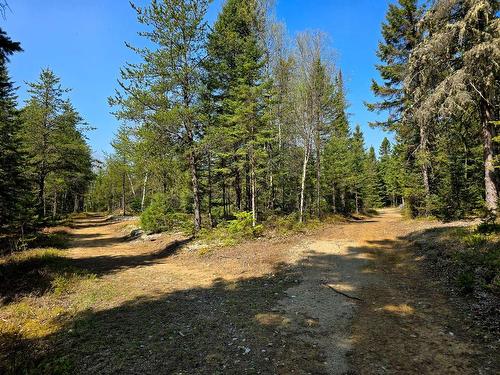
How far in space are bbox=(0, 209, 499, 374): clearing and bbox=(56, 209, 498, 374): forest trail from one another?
0.03 meters

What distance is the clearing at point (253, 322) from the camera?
5.22 m

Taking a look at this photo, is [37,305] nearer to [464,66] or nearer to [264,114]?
[264,114]

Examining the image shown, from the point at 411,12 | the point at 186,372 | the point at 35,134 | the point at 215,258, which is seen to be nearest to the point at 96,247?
the point at 215,258

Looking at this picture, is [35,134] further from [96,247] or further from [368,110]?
[368,110]

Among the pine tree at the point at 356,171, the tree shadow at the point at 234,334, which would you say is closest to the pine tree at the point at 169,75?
the tree shadow at the point at 234,334

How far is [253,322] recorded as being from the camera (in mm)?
6965

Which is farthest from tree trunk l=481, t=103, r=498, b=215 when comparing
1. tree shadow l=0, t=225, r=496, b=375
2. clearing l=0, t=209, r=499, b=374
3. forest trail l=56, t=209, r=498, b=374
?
tree shadow l=0, t=225, r=496, b=375

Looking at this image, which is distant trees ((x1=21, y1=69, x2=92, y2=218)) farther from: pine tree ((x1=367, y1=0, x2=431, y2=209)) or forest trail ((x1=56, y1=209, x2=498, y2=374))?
pine tree ((x1=367, y1=0, x2=431, y2=209))

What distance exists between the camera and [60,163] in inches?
1126

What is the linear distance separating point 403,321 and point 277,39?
21.6m

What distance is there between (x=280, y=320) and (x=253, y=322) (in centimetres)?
62

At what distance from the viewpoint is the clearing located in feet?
17.1

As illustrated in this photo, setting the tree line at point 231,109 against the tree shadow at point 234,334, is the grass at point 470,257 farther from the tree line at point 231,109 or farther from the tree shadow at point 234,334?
the tree line at point 231,109

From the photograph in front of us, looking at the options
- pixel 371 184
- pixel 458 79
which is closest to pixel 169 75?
pixel 458 79
